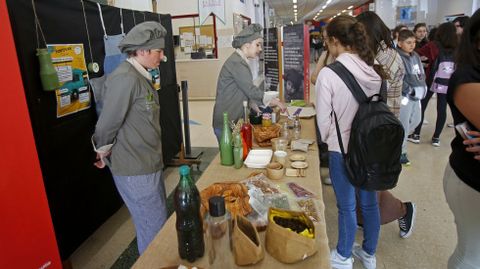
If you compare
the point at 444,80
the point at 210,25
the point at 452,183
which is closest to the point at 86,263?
the point at 452,183

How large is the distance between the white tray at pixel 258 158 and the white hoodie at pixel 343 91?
1.20 feet

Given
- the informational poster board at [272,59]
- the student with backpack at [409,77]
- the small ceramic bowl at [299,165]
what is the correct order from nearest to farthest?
the small ceramic bowl at [299,165] → the student with backpack at [409,77] → the informational poster board at [272,59]

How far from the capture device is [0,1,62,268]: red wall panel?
1.41m

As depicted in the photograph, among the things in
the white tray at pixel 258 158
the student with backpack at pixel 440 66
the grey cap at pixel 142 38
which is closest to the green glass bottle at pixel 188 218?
the white tray at pixel 258 158

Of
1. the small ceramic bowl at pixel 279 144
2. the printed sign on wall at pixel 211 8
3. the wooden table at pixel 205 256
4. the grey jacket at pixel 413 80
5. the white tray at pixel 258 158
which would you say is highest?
the printed sign on wall at pixel 211 8

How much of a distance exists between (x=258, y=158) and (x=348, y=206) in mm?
568

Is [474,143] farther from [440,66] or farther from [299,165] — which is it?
[440,66]

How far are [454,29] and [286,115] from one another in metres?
2.62

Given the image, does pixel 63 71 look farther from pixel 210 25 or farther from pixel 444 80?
pixel 210 25

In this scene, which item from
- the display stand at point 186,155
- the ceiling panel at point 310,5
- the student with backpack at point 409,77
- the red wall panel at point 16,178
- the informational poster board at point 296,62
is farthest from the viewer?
the ceiling panel at point 310,5

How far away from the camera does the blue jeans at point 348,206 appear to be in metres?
1.79

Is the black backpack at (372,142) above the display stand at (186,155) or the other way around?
above

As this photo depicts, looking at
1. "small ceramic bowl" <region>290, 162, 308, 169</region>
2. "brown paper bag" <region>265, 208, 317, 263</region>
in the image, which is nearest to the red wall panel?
"brown paper bag" <region>265, 208, 317, 263</region>

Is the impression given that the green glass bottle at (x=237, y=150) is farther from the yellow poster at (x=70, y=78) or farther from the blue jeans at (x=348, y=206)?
the yellow poster at (x=70, y=78)
